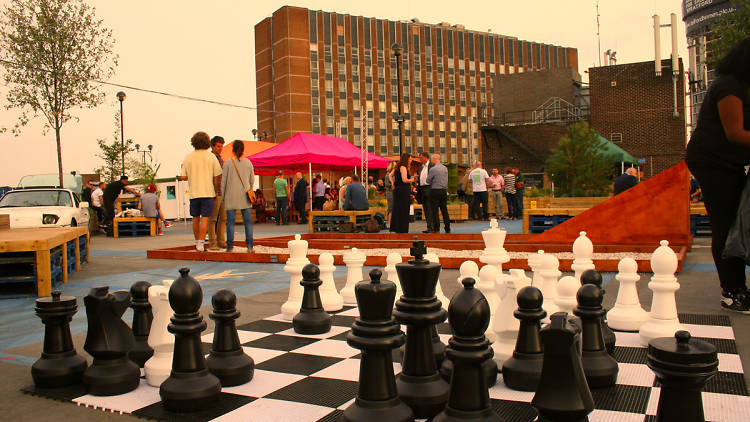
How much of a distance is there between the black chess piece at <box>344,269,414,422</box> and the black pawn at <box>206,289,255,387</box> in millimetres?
562

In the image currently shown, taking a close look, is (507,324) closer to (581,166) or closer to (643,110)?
Result: (581,166)

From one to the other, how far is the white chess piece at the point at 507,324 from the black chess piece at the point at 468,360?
0.59 metres

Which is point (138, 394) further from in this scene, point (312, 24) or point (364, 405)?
point (312, 24)

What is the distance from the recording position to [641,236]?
6219mm

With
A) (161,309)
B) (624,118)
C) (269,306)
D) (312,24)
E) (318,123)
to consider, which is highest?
(312,24)

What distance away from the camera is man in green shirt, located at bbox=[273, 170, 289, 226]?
1636 cm

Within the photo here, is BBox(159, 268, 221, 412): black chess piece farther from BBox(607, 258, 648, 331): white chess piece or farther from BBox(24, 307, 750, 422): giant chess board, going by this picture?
BBox(607, 258, 648, 331): white chess piece

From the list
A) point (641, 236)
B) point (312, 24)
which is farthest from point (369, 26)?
point (641, 236)

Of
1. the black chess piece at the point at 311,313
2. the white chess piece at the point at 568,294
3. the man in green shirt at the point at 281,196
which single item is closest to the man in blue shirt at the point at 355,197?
the man in green shirt at the point at 281,196

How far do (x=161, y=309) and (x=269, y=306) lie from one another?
164 centimetres

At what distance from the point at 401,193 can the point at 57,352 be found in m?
7.06

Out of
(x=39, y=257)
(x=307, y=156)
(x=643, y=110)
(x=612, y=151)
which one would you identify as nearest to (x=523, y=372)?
(x=39, y=257)

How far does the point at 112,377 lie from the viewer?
1.97 metres

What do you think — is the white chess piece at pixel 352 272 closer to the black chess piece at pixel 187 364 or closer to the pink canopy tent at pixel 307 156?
the black chess piece at pixel 187 364
